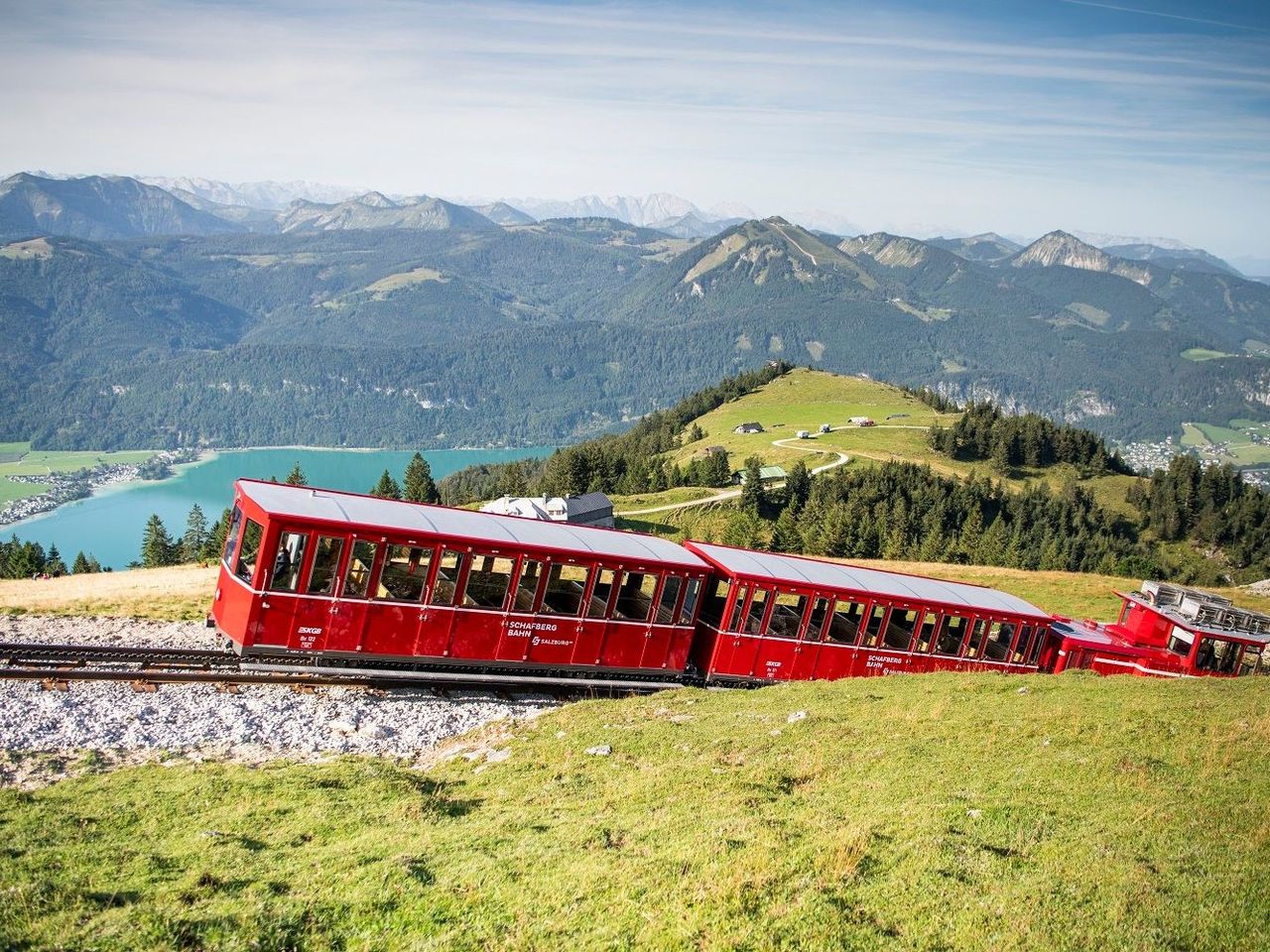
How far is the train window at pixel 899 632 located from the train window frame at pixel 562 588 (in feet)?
31.9

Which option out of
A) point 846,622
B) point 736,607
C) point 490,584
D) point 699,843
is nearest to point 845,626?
point 846,622

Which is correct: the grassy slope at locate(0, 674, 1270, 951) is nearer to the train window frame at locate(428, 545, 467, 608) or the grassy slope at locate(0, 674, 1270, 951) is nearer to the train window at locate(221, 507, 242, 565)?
the train window frame at locate(428, 545, 467, 608)

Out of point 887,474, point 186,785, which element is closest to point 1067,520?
point 887,474

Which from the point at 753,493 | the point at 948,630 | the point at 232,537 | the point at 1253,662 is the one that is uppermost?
the point at 1253,662

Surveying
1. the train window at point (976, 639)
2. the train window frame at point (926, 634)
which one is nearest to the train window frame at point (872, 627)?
the train window frame at point (926, 634)

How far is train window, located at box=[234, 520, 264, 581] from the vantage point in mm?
19594

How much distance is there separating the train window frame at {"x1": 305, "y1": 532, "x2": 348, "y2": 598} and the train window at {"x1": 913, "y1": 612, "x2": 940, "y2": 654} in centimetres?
1681

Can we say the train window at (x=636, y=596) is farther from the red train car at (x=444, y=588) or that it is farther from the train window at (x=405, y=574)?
the train window at (x=405, y=574)

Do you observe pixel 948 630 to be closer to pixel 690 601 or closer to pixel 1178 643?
pixel 1178 643

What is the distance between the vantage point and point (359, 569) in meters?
20.1

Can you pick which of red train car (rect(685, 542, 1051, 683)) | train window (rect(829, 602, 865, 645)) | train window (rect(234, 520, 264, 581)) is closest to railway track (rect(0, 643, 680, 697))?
train window (rect(234, 520, 264, 581))

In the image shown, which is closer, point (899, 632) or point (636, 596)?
point (636, 596)

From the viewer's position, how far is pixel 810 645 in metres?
25.8

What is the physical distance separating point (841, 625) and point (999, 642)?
5.69 metres
